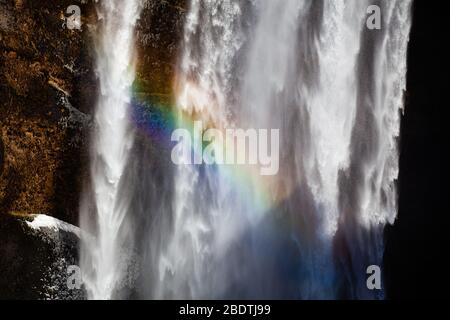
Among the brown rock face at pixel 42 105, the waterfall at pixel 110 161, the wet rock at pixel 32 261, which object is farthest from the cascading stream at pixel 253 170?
the wet rock at pixel 32 261

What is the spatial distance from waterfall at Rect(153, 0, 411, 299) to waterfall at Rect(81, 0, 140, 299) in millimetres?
873

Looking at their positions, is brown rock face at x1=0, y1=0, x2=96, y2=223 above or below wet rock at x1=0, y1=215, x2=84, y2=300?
above

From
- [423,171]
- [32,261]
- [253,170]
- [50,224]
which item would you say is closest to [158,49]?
[253,170]

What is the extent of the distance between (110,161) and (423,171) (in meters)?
8.76

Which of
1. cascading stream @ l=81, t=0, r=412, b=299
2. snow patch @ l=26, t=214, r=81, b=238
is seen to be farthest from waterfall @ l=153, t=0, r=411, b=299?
snow patch @ l=26, t=214, r=81, b=238

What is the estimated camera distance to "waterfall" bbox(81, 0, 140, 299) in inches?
345

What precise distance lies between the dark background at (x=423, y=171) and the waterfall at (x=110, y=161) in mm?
7211

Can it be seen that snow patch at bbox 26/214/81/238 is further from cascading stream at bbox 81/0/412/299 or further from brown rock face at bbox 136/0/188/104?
brown rock face at bbox 136/0/188/104

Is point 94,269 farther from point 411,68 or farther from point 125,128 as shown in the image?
point 411,68

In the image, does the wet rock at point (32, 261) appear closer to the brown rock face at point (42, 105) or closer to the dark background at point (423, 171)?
the brown rock face at point (42, 105)

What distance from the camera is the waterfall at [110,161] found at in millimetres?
8773

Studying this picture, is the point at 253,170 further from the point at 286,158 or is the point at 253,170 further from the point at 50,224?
the point at 50,224
